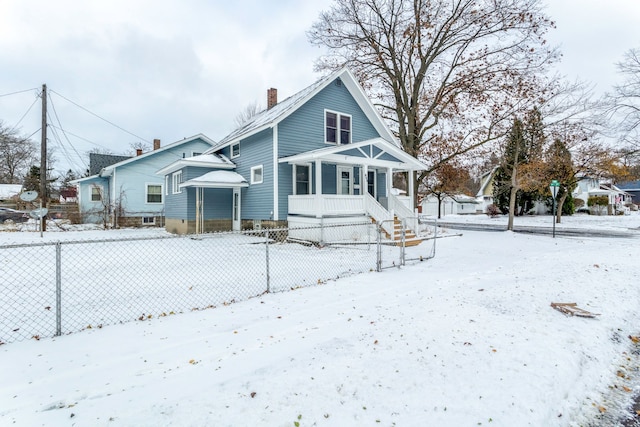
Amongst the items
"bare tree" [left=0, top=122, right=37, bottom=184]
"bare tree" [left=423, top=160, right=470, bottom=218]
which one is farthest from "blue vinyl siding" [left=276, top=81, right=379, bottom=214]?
"bare tree" [left=0, top=122, right=37, bottom=184]

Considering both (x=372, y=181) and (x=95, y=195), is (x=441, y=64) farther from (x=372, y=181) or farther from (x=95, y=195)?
(x=95, y=195)

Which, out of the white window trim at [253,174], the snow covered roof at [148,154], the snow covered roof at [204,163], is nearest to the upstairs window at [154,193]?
the snow covered roof at [148,154]

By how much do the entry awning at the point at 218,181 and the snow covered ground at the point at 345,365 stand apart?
1053 centimetres

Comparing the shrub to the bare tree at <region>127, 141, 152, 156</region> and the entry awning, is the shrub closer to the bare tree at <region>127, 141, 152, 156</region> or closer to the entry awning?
the entry awning

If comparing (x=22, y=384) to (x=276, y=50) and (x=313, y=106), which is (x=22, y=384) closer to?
(x=313, y=106)

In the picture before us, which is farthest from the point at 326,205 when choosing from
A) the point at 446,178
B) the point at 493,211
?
the point at 493,211

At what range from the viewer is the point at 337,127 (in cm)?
1588

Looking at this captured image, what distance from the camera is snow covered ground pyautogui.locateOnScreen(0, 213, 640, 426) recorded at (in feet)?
8.43

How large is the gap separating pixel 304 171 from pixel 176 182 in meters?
8.00

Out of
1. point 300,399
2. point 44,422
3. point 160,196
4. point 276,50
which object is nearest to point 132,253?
point 44,422

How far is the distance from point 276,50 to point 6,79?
58.4ft

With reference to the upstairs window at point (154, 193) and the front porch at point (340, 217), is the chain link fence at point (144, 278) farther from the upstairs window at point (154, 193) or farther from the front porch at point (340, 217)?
the upstairs window at point (154, 193)

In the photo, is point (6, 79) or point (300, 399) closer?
point (300, 399)

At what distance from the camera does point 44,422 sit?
2.42 metres
